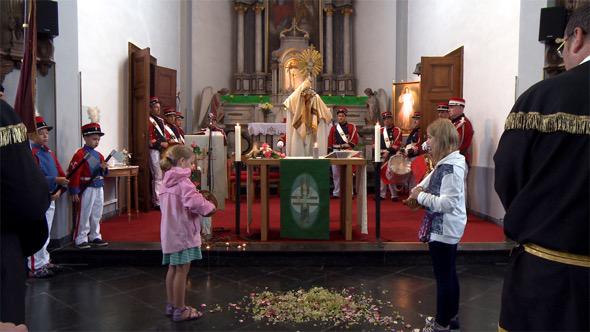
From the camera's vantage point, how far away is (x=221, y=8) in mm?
15484

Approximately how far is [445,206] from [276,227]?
4241 mm

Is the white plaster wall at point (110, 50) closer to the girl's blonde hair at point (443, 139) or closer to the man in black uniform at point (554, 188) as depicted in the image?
the girl's blonde hair at point (443, 139)

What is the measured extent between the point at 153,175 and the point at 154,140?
0.69 meters

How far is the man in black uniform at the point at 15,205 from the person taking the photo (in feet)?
6.54

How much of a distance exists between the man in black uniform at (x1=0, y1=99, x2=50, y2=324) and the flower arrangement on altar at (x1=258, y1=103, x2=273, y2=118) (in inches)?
461

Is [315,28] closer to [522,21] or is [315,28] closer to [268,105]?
[268,105]

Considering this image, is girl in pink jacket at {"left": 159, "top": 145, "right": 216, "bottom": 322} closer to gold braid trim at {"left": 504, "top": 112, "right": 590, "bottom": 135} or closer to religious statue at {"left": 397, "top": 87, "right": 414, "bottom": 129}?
gold braid trim at {"left": 504, "top": 112, "right": 590, "bottom": 135}

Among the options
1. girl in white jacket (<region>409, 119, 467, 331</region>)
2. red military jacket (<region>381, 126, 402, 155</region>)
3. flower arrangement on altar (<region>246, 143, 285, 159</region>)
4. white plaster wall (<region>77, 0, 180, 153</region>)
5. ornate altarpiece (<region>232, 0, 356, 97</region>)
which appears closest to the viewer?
girl in white jacket (<region>409, 119, 467, 331</region>)

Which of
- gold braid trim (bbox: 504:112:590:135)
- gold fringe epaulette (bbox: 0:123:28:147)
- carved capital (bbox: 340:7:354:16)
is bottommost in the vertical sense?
gold fringe epaulette (bbox: 0:123:28:147)

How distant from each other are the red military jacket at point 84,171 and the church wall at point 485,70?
5.78 metres

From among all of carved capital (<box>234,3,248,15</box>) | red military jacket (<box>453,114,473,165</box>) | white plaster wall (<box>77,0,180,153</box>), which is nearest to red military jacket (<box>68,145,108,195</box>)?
white plaster wall (<box>77,0,180,153</box>)

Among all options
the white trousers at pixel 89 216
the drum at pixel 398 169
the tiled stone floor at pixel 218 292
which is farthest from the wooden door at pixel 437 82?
the white trousers at pixel 89 216

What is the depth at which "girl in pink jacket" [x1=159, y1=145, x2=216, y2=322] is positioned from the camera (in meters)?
3.93

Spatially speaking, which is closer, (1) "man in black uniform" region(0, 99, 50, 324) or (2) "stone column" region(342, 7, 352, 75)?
(1) "man in black uniform" region(0, 99, 50, 324)
